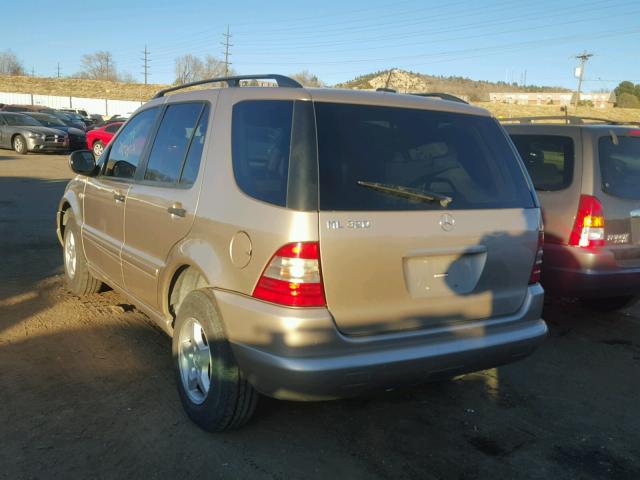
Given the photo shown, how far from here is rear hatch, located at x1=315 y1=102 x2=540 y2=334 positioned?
9.37 feet

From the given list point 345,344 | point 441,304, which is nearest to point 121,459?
point 345,344

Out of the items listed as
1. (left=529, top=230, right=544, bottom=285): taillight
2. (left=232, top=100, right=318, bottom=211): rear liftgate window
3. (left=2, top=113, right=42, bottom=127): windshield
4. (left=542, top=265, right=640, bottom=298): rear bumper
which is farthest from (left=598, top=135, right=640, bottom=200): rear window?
(left=2, top=113, right=42, bottom=127): windshield

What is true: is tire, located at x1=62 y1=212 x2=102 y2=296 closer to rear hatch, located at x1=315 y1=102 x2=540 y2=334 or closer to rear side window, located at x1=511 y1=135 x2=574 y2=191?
rear hatch, located at x1=315 y1=102 x2=540 y2=334

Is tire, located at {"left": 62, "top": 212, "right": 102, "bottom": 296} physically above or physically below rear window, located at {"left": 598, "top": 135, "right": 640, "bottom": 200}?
below

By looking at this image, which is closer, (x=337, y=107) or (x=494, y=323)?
(x=337, y=107)

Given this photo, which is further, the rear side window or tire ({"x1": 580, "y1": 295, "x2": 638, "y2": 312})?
tire ({"x1": 580, "y1": 295, "x2": 638, "y2": 312})

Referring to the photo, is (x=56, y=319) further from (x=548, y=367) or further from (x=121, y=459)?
(x=548, y=367)

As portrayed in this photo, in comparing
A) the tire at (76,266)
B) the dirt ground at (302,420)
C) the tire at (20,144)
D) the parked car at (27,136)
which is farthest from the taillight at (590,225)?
the tire at (20,144)

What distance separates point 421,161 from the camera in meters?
3.24

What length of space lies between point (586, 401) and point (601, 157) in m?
2.23

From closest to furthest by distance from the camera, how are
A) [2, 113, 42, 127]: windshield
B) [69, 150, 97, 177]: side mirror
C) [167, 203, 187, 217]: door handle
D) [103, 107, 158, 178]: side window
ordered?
[167, 203, 187, 217]: door handle
[103, 107, 158, 178]: side window
[69, 150, 97, 177]: side mirror
[2, 113, 42, 127]: windshield

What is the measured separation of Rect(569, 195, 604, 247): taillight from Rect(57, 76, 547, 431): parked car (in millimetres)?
1673

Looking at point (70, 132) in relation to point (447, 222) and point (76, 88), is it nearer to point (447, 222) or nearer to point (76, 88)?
point (447, 222)

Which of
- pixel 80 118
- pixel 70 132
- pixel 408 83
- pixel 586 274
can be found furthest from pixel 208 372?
pixel 408 83
